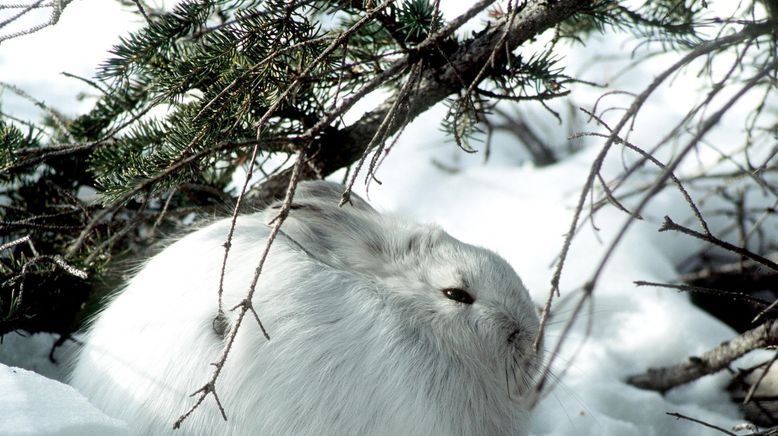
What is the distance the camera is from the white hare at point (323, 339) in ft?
7.09

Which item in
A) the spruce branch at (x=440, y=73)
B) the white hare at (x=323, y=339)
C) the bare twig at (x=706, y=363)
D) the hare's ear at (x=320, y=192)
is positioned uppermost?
the spruce branch at (x=440, y=73)

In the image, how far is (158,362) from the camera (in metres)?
2.21

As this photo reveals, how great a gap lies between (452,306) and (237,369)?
764 millimetres

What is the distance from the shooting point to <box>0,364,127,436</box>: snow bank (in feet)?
6.17

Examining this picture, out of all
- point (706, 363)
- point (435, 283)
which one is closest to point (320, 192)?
point (435, 283)

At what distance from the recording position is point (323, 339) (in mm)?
2225

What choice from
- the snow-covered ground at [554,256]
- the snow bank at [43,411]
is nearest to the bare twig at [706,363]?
the snow-covered ground at [554,256]

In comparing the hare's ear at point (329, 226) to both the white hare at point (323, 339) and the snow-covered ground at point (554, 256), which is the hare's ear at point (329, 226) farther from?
the snow-covered ground at point (554, 256)

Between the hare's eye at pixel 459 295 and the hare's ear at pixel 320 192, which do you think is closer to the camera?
the hare's eye at pixel 459 295

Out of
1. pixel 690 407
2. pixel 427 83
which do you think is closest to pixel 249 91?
pixel 427 83

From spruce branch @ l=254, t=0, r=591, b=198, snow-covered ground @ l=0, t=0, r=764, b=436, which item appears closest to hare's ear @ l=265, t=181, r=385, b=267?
spruce branch @ l=254, t=0, r=591, b=198

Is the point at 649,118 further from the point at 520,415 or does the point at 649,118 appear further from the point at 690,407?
the point at 520,415

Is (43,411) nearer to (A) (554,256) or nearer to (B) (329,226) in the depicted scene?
(B) (329,226)

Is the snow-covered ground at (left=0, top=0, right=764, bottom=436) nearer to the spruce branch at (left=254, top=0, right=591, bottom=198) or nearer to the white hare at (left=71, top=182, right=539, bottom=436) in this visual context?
the white hare at (left=71, top=182, right=539, bottom=436)
